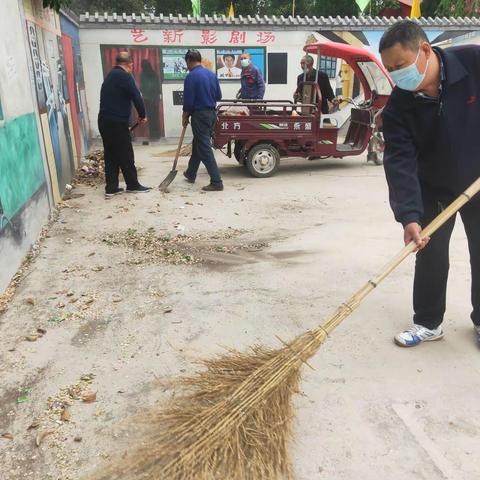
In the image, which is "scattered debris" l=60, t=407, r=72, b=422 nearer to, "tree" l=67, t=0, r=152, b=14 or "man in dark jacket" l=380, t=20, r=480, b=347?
"man in dark jacket" l=380, t=20, r=480, b=347

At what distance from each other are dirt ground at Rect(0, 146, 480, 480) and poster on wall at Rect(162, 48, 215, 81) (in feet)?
22.1

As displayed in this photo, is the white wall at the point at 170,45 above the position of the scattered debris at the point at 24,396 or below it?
above

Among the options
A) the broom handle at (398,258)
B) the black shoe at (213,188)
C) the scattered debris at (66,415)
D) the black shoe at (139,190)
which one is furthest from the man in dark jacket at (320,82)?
the scattered debris at (66,415)

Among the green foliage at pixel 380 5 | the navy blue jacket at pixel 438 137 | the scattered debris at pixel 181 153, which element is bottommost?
the scattered debris at pixel 181 153

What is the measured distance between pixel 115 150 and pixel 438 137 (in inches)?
192

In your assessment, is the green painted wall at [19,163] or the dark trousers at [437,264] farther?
the green painted wall at [19,163]

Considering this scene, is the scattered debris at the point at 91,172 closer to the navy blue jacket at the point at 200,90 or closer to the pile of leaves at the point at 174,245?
the navy blue jacket at the point at 200,90

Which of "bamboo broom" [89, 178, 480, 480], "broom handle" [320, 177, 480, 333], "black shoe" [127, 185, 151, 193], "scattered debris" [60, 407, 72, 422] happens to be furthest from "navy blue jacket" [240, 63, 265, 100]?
"scattered debris" [60, 407, 72, 422]

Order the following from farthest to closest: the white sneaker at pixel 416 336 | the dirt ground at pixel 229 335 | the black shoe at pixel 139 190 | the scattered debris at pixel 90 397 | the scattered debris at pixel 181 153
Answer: the scattered debris at pixel 181 153, the black shoe at pixel 139 190, the white sneaker at pixel 416 336, the scattered debris at pixel 90 397, the dirt ground at pixel 229 335

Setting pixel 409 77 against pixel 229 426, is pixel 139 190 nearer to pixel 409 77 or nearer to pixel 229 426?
pixel 409 77

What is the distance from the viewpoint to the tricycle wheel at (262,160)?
301 inches

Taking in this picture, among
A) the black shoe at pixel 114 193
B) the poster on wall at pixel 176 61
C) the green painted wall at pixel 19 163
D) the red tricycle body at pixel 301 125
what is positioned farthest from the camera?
the poster on wall at pixel 176 61

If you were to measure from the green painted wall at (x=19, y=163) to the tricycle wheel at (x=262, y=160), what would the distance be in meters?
3.30

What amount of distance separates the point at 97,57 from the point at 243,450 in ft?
36.0
